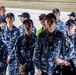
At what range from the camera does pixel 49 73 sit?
5.83m

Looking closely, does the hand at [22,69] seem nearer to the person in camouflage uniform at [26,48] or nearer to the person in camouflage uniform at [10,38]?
the person in camouflage uniform at [26,48]

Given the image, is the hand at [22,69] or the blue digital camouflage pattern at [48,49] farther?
the hand at [22,69]

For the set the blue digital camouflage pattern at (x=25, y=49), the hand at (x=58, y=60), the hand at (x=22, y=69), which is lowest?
the hand at (x=22, y=69)

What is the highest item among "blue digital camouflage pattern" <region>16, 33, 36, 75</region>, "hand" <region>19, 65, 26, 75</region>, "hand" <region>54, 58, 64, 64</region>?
"blue digital camouflage pattern" <region>16, 33, 36, 75</region>

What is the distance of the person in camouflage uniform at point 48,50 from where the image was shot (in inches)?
225

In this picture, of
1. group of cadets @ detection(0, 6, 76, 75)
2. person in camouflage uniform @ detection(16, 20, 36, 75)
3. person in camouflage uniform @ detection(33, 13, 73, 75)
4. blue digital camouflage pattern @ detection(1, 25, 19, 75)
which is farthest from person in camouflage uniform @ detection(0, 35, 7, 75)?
person in camouflage uniform @ detection(33, 13, 73, 75)

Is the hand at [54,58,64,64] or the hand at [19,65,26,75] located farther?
the hand at [19,65,26,75]

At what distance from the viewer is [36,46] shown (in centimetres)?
573

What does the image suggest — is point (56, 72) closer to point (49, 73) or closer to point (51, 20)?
point (49, 73)

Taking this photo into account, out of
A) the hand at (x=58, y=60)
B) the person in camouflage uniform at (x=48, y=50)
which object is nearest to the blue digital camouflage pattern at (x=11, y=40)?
the person in camouflage uniform at (x=48, y=50)

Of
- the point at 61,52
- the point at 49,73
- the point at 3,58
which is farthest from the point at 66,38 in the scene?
the point at 3,58

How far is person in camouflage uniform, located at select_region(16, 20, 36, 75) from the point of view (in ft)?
20.4

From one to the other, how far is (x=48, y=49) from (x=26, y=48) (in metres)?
0.64

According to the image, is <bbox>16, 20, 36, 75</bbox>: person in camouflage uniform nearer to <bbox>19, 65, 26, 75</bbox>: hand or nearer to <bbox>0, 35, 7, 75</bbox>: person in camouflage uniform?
<bbox>19, 65, 26, 75</bbox>: hand
